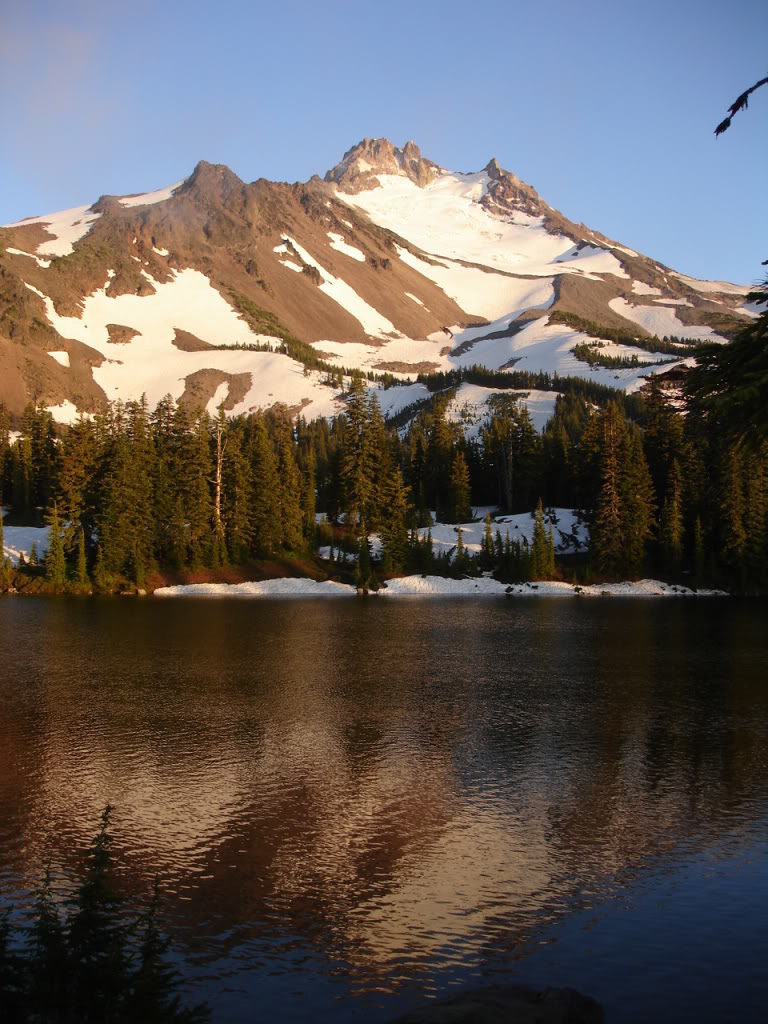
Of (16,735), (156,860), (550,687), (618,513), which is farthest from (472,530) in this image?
(156,860)

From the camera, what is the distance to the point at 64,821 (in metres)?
19.2

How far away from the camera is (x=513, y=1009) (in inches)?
398

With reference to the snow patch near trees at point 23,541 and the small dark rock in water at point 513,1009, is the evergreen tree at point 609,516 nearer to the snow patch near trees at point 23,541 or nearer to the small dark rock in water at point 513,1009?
the snow patch near trees at point 23,541

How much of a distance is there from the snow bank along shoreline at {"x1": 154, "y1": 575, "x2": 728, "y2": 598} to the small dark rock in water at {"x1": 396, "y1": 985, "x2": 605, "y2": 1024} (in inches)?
3061

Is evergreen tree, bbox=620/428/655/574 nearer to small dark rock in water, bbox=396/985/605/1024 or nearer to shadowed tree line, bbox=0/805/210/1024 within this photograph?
small dark rock in water, bbox=396/985/605/1024

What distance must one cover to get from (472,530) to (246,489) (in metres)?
30.3

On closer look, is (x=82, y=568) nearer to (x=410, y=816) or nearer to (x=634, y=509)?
(x=634, y=509)

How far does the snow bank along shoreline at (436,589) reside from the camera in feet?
295

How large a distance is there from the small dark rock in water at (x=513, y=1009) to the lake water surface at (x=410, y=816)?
1488 mm

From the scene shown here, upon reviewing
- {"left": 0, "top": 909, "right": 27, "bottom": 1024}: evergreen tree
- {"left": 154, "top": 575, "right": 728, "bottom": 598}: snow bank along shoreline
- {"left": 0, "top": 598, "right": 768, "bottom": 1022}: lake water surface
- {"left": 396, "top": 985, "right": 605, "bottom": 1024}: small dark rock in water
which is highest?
{"left": 154, "top": 575, "right": 728, "bottom": 598}: snow bank along shoreline

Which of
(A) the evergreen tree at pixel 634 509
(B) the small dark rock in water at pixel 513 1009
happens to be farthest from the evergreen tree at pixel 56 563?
(B) the small dark rock in water at pixel 513 1009

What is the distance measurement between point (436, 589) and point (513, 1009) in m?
83.6

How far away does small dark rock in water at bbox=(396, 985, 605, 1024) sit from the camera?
32.2ft

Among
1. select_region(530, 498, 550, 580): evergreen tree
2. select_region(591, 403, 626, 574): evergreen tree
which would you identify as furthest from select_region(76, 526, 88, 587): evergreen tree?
select_region(591, 403, 626, 574): evergreen tree
